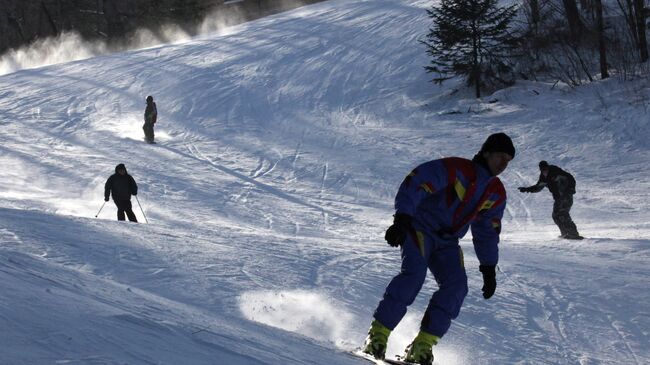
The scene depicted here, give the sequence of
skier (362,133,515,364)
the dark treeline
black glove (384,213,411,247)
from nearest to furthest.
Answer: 1. black glove (384,213,411,247)
2. skier (362,133,515,364)
3. the dark treeline

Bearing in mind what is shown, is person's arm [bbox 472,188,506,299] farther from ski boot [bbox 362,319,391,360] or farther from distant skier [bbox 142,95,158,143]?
distant skier [bbox 142,95,158,143]

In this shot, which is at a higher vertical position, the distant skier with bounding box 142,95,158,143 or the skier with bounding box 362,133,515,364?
the skier with bounding box 362,133,515,364

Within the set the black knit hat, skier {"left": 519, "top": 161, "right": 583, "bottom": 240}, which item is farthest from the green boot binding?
skier {"left": 519, "top": 161, "right": 583, "bottom": 240}

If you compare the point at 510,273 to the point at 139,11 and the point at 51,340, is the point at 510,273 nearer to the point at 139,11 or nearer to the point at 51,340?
the point at 51,340

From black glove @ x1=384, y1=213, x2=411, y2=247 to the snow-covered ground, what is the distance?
2.57ft

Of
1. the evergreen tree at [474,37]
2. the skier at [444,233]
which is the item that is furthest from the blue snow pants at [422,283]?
the evergreen tree at [474,37]

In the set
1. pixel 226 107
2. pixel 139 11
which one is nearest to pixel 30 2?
pixel 139 11

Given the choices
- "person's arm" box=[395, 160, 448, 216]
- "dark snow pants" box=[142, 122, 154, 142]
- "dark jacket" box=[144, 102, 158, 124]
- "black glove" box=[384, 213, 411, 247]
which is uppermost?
"person's arm" box=[395, 160, 448, 216]

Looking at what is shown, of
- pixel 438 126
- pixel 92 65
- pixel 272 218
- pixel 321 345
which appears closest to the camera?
pixel 321 345

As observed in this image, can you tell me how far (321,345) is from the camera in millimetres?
5188

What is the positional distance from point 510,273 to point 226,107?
17.7 metres

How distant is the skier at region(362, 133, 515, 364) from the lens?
4672mm

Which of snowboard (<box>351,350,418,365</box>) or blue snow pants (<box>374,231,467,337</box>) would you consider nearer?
snowboard (<box>351,350,418,365</box>)

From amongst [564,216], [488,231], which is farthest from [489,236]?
[564,216]
